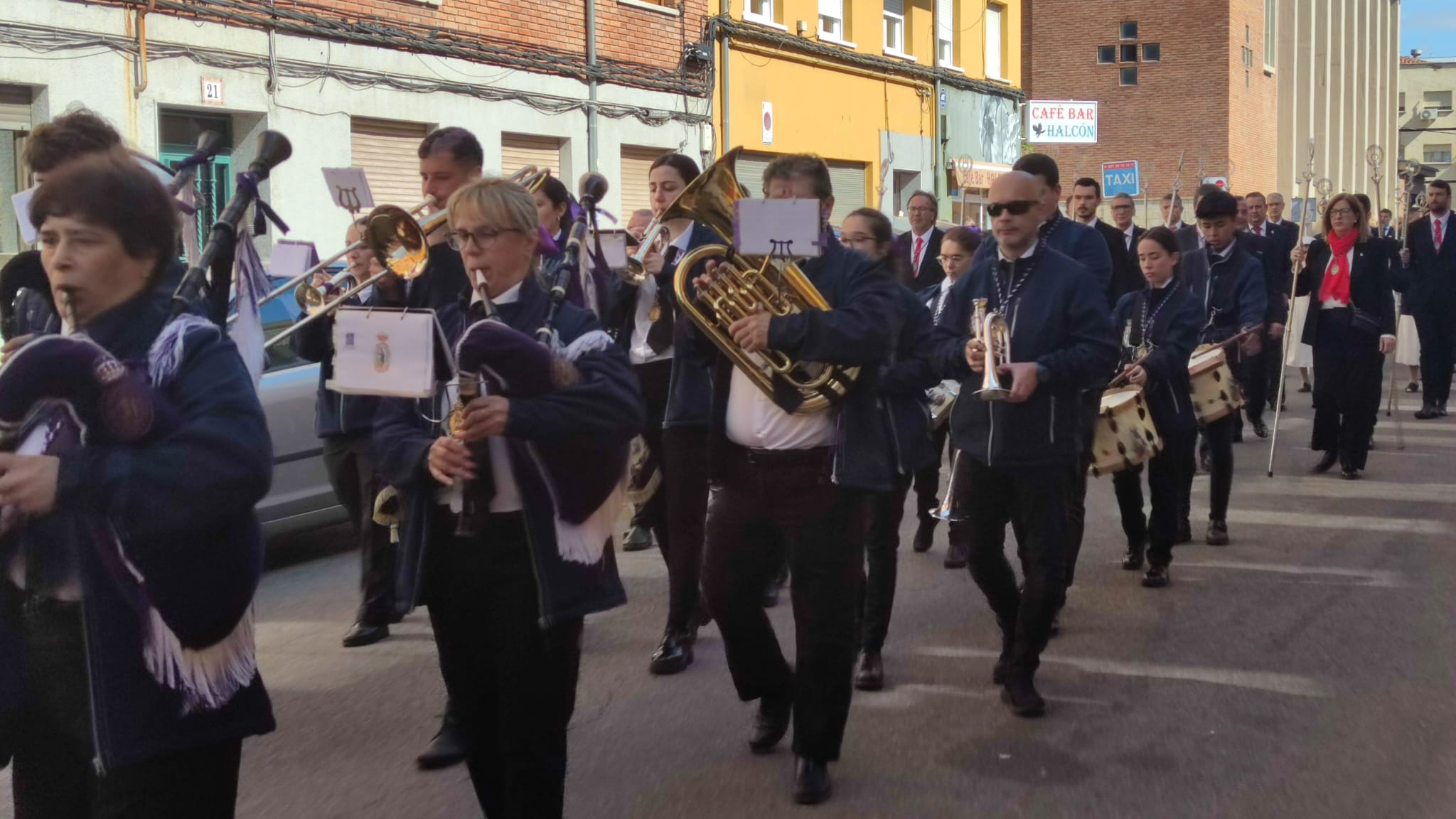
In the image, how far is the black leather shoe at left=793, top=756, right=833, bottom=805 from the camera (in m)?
4.57

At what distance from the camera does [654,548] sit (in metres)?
8.86

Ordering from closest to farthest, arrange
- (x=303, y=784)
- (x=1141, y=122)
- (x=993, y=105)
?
(x=303, y=784) → (x=993, y=105) → (x=1141, y=122)

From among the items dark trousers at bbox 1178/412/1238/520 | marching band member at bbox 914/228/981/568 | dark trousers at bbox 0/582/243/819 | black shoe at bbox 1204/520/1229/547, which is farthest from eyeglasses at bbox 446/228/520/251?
black shoe at bbox 1204/520/1229/547

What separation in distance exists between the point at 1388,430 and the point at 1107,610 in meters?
7.91

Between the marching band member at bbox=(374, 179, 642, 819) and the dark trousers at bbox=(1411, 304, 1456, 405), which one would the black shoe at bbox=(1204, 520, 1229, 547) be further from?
the dark trousers at bbox=(1411, 304, 1456, 405)

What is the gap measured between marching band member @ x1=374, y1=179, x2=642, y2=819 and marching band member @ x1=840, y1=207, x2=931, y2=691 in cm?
138

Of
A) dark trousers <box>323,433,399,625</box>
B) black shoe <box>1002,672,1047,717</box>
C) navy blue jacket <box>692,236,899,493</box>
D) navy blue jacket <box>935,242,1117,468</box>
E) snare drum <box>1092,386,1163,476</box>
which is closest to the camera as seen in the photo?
navy blue jacket <box>692,236,899,493</box>

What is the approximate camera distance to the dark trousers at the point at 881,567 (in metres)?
5.83

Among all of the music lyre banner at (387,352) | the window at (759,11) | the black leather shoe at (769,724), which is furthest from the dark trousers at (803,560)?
the window at (759,11)

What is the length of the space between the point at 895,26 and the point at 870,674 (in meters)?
23.8

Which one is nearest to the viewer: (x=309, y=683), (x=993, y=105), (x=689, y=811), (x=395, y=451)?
(x=395, y=451)

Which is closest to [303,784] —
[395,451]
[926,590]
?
[395,451]

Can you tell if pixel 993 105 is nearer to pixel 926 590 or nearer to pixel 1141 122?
pixel 1141 122

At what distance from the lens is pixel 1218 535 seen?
870 cm
